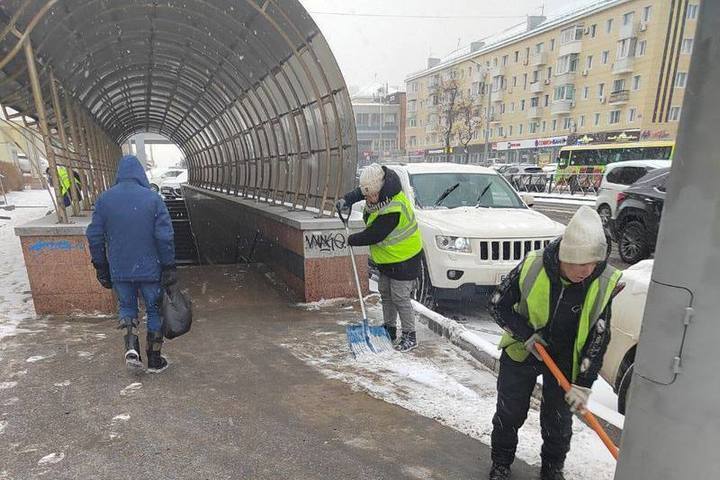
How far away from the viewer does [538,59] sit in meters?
46.6

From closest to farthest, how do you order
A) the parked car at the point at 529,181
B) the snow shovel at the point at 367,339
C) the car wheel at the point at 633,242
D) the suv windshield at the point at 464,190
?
1. the snow shovel at the point at 367,339
2. the suv windshield at the point at 464,190
3. the car wheel at the point at 633,242
4. the parked car at the point at 529,181

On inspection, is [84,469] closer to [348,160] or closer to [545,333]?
[545,333]

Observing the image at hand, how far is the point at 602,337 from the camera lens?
7.49ft

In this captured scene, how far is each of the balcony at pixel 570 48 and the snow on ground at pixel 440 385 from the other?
1800 inches

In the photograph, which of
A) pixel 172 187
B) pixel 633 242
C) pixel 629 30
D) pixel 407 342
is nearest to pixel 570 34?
pixel 629 30

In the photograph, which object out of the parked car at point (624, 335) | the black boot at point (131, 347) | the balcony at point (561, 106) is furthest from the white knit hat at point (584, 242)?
the balcony at point (561, 106)

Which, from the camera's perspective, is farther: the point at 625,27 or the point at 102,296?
the point at 625,27

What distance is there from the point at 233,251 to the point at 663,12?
1472 inches

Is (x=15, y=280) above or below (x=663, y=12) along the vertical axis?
below

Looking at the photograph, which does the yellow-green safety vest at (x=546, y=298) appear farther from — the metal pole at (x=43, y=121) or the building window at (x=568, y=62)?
the building window at (x=568, y=62)

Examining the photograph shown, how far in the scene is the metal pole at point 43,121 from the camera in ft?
16.1

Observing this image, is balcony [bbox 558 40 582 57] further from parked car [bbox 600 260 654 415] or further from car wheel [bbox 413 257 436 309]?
parked car [bbox 600 260 654 415]

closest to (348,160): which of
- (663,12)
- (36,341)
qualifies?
(36,341)

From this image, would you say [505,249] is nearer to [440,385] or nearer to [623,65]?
[440,385]
